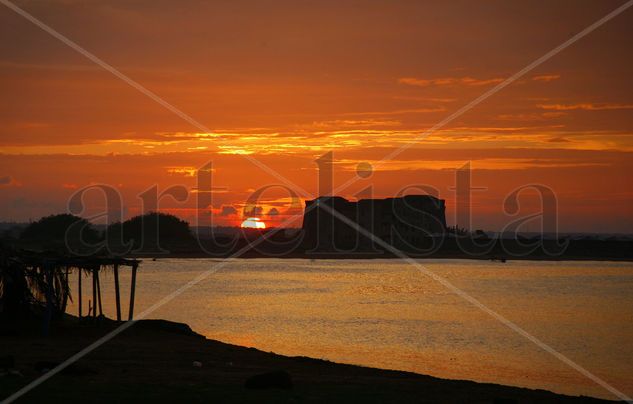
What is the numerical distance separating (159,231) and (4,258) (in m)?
168

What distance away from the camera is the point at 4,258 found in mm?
33094

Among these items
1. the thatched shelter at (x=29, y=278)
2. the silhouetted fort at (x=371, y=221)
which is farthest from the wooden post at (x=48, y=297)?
the silhouetted fort at (x=371, y=221)

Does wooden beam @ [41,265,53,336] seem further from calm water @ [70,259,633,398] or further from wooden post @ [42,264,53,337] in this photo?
calm water @ [70,259,633,398]

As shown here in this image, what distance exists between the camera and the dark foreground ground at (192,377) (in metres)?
18.9

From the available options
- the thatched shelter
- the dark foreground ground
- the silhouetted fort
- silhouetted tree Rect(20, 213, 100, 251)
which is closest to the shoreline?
the silhouetted fort

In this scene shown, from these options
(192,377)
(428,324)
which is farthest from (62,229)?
(192,377)

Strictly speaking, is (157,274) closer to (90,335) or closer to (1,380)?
(90,335)

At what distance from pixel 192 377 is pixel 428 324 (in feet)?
90.3

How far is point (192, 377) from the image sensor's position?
21875 millimetres

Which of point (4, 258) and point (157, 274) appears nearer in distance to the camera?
point (4, 258)

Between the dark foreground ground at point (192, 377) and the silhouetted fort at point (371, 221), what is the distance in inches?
5725

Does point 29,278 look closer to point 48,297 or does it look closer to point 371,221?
point 48,297

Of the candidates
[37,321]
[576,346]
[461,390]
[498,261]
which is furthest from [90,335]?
[498,261]

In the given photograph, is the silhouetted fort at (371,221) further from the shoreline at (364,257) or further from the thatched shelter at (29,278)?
the thatched shelter at (29,278)
